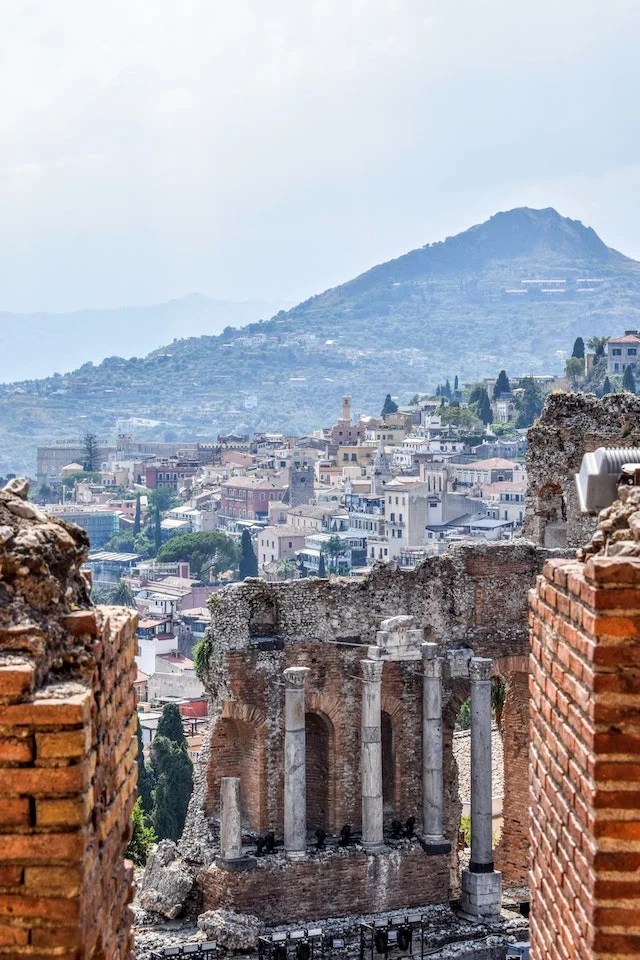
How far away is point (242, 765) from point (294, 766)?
1.29 m

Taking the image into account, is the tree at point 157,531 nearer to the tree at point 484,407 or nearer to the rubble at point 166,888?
the tree at point 484,407

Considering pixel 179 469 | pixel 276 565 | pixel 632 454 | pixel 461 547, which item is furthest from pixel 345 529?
pixel 632 454

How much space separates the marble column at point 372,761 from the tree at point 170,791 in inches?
788

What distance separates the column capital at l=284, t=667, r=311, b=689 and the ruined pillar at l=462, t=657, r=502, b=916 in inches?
99.4

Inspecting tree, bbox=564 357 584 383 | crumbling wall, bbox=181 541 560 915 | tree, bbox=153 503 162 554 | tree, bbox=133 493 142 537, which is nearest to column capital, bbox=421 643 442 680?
crumbling wall, bbox=181 541 560 915

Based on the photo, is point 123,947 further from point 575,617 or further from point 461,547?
point 461,547

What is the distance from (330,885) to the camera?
22.8 metres

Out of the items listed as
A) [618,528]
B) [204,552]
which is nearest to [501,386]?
[204,552]

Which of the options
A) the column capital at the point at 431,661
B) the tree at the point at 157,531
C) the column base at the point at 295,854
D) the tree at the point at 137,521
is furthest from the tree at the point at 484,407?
the column base at the point at 295,854

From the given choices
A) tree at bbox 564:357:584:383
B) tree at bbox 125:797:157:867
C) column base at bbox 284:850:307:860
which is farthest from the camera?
tree at bbox 564:357:584:383

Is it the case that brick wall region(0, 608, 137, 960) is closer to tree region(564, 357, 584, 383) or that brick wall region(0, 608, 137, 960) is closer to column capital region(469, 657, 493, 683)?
column capital region(469, 657, 493, 683)

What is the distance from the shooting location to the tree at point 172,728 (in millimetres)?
50375

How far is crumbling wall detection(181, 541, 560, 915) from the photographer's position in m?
23.6

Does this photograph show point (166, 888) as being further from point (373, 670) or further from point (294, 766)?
point (373, 670)
